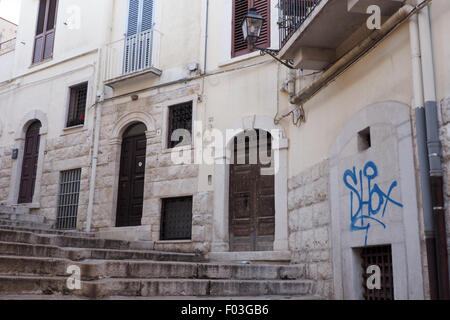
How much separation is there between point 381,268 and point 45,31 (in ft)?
40.9

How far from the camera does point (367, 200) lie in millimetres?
6082

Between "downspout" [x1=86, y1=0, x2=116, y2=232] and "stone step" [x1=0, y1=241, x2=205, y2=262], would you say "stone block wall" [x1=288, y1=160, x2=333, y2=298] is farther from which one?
"downspout" [x1=86, y1=0, x2=116, y2=232]

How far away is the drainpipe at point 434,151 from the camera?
4582mm

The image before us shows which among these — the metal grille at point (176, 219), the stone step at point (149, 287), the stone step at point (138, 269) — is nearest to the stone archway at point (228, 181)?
the metal grille at point (176, 219)

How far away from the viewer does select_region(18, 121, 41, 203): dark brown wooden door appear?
1349cm

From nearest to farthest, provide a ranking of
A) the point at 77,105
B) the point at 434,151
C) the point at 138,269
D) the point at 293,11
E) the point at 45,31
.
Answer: the point at 434,151, the point at 138,269, the point at 293,11, the point at 77,105, the point at 45,31

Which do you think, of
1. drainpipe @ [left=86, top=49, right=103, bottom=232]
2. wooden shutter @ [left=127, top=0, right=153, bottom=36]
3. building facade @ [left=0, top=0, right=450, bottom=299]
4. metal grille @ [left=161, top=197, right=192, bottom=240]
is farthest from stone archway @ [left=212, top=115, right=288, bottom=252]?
wooden shutter @ [left=127, top=0, right=153, bottom=36]

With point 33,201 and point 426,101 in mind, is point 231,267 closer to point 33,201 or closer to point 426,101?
point 426,101

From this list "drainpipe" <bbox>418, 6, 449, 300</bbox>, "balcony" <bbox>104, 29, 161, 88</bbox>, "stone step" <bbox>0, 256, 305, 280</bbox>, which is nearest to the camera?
"drainpipe" <bbox>418, 6, 449, 300</bbox>

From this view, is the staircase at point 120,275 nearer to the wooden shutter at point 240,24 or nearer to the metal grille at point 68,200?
the metal grille at point 68,200

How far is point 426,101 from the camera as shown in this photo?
4965mm

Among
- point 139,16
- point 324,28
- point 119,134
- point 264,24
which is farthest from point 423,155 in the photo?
point 139,16

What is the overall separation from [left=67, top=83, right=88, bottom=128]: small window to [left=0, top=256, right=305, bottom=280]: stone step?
759 centimetres

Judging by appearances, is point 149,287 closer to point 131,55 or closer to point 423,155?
point 423,155
